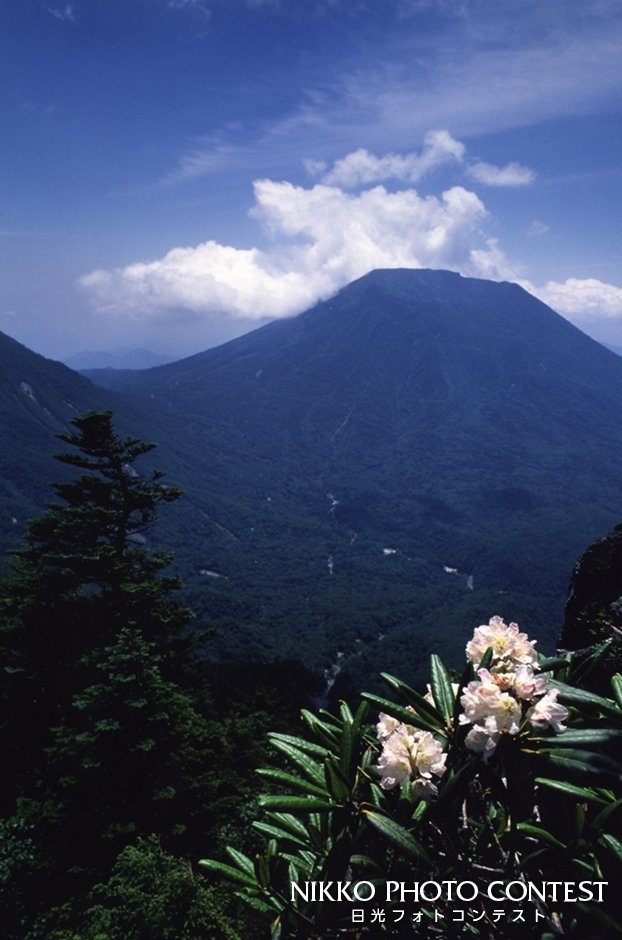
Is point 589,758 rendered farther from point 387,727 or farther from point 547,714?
point 387,727

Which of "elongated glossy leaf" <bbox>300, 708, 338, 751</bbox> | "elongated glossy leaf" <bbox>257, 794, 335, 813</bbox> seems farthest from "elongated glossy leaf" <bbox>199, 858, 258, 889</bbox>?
"elongated glossy leaf" <bbox>300, 708, 338, 751</bbox>

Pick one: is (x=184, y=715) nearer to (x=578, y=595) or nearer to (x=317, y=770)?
(x=578, y=595)

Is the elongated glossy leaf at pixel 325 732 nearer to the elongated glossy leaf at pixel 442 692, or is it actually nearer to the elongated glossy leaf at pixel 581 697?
the elongated glossy leaf at pixel 442 692

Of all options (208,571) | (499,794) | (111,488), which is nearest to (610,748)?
(499,794)

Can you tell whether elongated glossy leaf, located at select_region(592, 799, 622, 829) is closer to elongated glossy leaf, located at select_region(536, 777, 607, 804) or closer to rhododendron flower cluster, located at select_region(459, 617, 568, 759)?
elongated glossy leaf, located at select_region(536, 777, 607, 804)

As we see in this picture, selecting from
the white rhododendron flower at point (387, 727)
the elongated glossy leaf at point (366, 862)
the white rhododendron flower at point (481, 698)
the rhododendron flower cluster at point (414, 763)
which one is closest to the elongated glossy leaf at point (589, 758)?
A: the white rhododendron flower at point (481, 698)

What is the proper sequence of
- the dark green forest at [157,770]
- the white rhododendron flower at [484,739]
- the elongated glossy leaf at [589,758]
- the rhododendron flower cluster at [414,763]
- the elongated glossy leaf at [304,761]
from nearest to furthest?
the white rhododendron flower at [484,739] → the elongated glossy leaf at [589,758] → the rhododendron flower cluster at [414,763] → the dark green forest at [157,770] → the elongated glossy leaf at [304,761]
